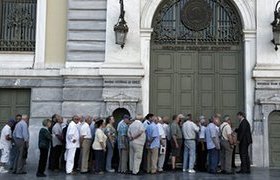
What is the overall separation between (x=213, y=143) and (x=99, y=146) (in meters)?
3.40

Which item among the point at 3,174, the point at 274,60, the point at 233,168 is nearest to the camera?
the point at 3,174

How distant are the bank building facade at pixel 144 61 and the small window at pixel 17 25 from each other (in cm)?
4

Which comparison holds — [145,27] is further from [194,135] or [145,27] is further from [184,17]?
[194,135]

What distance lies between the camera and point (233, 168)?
14648 millimetres

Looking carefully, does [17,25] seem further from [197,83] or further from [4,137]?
[197,83]

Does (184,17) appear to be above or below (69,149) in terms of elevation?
above

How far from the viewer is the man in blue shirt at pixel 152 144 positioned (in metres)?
13.6

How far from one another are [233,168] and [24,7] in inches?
373

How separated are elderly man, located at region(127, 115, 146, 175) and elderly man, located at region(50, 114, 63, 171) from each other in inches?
85.0

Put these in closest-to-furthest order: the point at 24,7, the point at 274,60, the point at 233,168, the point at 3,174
→ the point at 3,174 < the point at 233,168 < the point at 274,60 < the point at 24,7

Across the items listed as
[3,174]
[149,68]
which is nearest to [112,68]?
[149,68]

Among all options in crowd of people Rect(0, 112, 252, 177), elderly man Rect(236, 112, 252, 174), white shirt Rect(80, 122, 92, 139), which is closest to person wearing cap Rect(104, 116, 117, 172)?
crowd of people Rect(0, 112, 252, 177)

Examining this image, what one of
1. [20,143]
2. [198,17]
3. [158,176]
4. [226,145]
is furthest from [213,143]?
[20,143]

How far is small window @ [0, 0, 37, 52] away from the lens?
1697 cm
